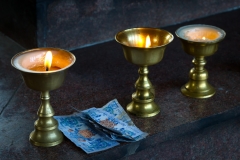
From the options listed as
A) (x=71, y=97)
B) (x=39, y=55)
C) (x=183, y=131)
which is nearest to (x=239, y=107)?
(x=183, y=131)

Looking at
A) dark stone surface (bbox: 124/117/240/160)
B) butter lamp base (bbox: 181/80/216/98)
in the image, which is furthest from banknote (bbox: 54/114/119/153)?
butter lamp base (bbox: 181/80/216/98)

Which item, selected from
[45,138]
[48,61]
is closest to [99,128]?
[45,138]

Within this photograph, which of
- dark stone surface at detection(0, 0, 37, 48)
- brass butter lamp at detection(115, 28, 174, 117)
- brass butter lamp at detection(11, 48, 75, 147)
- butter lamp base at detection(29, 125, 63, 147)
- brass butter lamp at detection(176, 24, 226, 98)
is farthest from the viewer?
dark stone surface at detection(0, 0, 37, 48)

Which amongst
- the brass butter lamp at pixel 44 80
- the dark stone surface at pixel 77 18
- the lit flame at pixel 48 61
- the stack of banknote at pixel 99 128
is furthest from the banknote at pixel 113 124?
the dark stone surface at pixel 77 18

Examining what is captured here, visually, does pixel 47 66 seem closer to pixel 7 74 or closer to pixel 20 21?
pixel 7 74

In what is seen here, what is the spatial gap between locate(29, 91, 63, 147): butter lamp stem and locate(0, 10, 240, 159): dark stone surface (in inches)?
0.8

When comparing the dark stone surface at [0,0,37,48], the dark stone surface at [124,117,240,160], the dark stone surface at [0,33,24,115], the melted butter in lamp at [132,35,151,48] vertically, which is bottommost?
the dark stone surface at [124,117,240,160]

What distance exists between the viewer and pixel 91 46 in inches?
86.0

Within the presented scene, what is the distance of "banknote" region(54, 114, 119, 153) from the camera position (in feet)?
4.82

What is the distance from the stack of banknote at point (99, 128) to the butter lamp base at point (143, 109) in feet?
0.10

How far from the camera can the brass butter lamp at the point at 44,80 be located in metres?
1.33

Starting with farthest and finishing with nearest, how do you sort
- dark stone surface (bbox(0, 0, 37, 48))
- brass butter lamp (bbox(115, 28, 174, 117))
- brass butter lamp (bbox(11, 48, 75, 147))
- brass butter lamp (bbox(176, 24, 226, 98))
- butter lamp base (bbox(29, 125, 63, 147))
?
dark stone surface (bbox(0, 0, 37, 48)), brass butter lamp (bbox(176, 24, 226, 98)), brass butter lamp (bbox(115, 28, 174, 117)), butter lamp base (bbox(29, 125, 63, 147)), brass butter lamp (bbox(11, 48, 75, 147))

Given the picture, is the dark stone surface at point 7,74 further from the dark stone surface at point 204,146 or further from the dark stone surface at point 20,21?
the dark stone surface at point 204,146

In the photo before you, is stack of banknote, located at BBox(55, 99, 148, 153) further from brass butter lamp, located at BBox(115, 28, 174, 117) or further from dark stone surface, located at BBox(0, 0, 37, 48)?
dark stone surface, located at BBox(0, 0, 37, 48)
